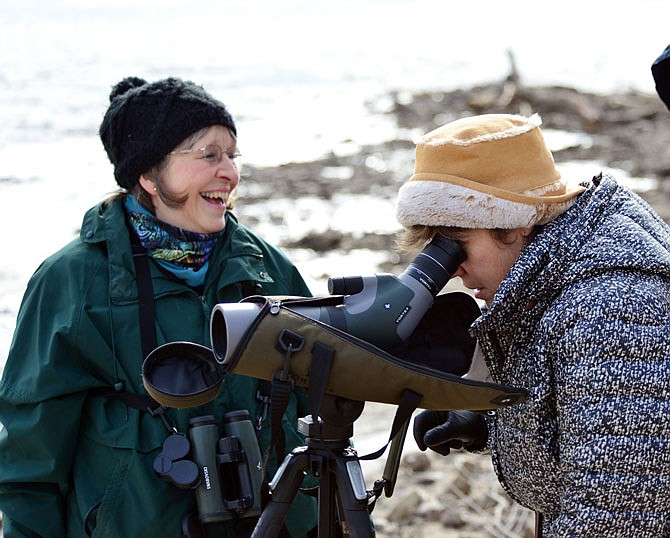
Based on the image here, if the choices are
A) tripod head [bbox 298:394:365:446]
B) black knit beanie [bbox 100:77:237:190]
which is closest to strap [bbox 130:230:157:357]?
black knit beanie [bbox 100:77:237:190]

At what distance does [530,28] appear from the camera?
5075cm

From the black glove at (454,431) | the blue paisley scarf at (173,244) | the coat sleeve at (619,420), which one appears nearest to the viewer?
the coat sleeve at (619,420)

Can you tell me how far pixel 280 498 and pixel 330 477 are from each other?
0.12 m

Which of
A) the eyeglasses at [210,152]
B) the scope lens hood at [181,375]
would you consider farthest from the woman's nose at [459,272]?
the eyeglasses at [210,152]

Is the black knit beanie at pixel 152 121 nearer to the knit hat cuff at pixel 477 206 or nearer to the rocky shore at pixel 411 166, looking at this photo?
the knit hat cuff at pixel 477 206

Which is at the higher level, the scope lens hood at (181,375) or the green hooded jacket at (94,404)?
the scope lens hood at (181,375)

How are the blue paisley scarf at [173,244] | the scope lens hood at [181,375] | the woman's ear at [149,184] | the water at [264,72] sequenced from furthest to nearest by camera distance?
1. the water at [264,72]
2. the woman's ear at [149,184]
3. the blue paisley scarf at [173,244]
4. the scope lens hood at [181,375]

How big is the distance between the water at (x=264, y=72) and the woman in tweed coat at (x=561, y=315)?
348 centimetres

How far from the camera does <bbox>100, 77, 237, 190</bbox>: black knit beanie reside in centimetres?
278

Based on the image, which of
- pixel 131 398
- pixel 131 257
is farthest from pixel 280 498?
pixel 131 257

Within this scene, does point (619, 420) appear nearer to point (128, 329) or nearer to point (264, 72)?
point (128, 329)

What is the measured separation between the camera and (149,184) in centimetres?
282

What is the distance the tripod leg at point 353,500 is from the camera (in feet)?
6.67

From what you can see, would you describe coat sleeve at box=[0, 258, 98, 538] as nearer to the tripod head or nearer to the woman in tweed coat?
the tripod head
